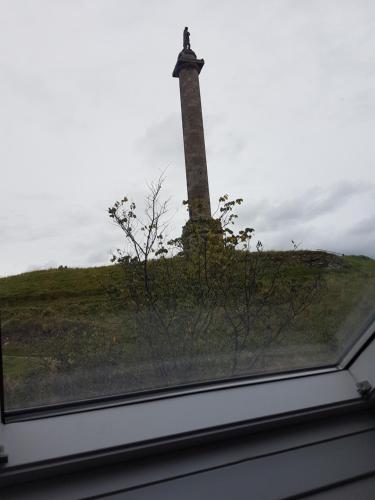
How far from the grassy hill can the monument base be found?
59 cm

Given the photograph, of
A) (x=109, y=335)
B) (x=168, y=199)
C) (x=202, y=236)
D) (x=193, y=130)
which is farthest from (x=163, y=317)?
(x=193, y=130)

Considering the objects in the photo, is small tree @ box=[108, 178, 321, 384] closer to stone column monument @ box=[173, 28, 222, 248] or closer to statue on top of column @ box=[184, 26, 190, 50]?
stone column monument @ box=[173, 28, 222, 248]

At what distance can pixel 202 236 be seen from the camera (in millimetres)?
2285

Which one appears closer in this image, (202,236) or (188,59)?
(202,236)

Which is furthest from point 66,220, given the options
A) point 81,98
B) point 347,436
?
point 347,436

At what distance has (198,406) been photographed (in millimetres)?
1037

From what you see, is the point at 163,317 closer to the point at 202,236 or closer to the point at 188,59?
the point at 202,236

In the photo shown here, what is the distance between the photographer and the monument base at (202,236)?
88.2 inches

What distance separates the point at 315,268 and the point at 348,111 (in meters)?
0.72

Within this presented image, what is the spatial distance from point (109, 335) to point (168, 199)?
954 millimetres

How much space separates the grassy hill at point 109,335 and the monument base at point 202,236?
1.94 ft

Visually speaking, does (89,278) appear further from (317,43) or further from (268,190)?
(317,43)

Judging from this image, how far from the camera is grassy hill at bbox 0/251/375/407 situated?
1053 mm

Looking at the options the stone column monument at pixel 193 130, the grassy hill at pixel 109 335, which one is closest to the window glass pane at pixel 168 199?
the grassy hill at pixel 109 335
